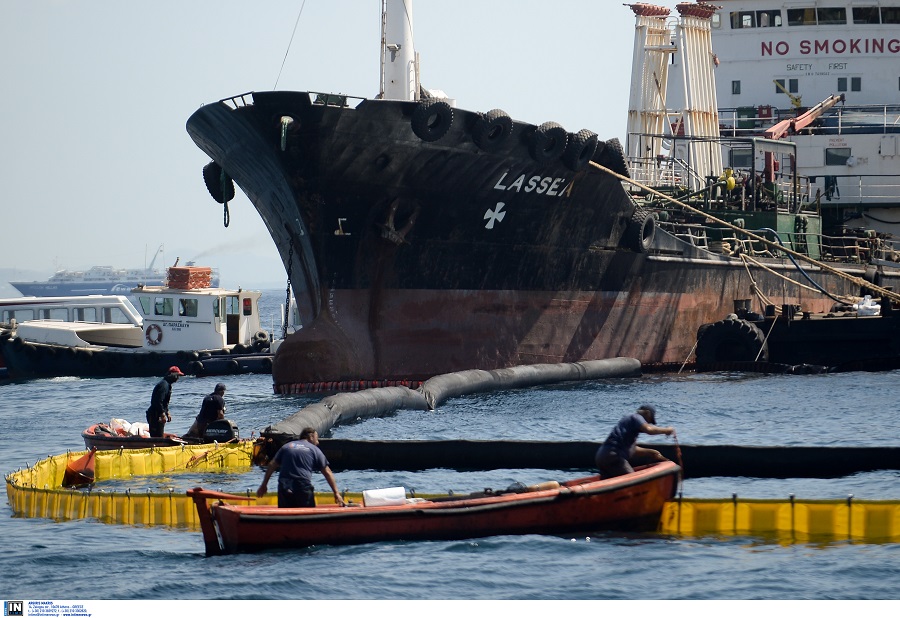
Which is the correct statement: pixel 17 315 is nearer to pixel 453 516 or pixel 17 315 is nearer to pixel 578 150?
pixel 578 150

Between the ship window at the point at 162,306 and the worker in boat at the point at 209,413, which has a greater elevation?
the ship window at the point at 162,306

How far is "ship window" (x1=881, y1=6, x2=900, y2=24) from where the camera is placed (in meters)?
43.7

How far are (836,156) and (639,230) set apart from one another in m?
15.4

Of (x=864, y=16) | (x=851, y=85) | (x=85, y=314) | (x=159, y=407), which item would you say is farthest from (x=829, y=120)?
(x=159, y=407)

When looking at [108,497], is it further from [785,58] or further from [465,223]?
[785,58]

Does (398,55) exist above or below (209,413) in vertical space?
above

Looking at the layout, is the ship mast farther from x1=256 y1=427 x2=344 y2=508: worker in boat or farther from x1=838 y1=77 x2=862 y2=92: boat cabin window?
x1=838 y1=77 x2=862 y2=92: boat cabin window

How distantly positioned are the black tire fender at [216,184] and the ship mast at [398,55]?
4003mm

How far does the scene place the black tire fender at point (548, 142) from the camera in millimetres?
25047

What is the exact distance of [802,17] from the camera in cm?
4381

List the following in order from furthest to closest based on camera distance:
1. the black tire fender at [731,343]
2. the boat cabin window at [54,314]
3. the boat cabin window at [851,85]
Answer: the boat cabin window at [851,85]
the boat cabin window at [54,314]
the black tire fender at [731,343]

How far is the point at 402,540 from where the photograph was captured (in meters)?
12.9

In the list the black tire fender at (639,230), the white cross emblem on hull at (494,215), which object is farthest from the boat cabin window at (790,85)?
the white cross emblem on hull at (494,215)

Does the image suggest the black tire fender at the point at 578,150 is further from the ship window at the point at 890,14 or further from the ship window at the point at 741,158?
the ship window at the point at 890,14
